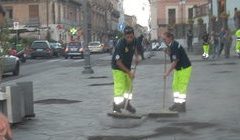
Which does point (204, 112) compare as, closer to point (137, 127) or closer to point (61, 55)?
point (137, 127)

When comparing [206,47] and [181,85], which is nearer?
[181,85]

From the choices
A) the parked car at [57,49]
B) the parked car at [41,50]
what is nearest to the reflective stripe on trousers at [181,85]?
the parked car at [41,50]

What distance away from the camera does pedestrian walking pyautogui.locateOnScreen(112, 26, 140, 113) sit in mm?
12133

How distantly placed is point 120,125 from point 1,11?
659cm

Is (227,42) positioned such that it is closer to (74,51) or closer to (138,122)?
(74,51)

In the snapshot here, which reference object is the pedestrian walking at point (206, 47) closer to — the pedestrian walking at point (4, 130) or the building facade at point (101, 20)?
the pedestrian walking at point (4, 130)

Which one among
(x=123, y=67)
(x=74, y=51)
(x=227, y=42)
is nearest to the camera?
(x=123, y=67)

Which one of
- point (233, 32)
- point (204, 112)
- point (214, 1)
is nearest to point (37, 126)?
point (204, 112)

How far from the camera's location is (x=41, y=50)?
181 feet

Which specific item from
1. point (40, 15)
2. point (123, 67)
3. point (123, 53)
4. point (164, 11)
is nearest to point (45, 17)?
point (40, 15)

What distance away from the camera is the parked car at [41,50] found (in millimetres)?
55094

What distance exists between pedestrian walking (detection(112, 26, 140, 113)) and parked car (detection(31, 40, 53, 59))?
141ft

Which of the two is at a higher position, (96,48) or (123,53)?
(123,53)

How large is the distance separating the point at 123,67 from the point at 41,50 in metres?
43.6
